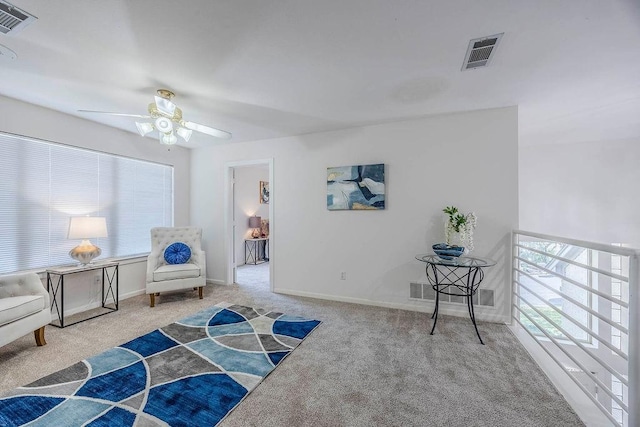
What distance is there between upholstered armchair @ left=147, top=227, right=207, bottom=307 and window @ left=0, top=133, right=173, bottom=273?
460mm

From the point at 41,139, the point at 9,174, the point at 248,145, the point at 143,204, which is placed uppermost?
the point at 248,145

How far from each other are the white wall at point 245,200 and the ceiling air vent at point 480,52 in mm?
4873

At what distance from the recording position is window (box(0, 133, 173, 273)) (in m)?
2.85

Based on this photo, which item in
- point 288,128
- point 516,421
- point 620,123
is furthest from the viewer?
point 288,128

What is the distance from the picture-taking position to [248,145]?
4.44 meters

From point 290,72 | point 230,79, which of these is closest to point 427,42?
point 290,72

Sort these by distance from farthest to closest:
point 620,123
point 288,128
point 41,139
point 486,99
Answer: point 288,128 < point 620,123 < point 41,139 < point 486,99

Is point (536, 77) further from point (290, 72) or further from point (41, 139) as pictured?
point (41, 139)

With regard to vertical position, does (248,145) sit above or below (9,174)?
above

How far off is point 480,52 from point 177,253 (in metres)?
4.27

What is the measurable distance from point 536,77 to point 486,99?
49cm

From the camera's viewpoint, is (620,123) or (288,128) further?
(288,128)

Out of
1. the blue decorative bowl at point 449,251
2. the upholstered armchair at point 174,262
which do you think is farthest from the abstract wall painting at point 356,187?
the upholstered armchair at point 174,262

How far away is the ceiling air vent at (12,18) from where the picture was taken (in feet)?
5.03
